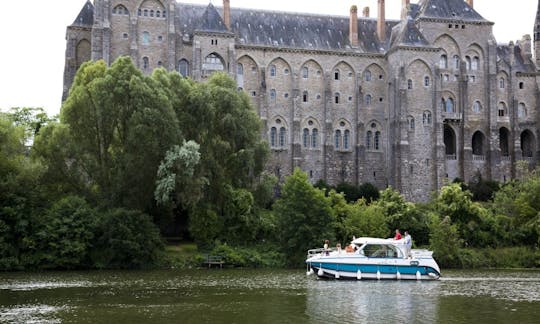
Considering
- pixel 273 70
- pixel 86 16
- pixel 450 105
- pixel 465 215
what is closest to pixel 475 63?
pixel 450 105

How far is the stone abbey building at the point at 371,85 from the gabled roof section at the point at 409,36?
5.6 inches

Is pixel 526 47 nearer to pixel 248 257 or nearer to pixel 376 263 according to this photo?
pixel 248 257

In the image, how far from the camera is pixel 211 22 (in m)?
76.6

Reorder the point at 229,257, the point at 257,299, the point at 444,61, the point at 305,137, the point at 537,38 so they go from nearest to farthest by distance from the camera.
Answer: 1. the point at 257,299
2. the point at 229,257
3. the point at 305,137
4. the point at 444,61
5. the point at 537,38

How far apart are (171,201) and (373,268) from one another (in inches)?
647

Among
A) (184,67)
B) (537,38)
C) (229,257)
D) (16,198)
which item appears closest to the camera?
(16,198)

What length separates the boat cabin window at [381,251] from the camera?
138ft

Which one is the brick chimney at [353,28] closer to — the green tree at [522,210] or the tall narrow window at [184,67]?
the tall narrow window at [184,67]

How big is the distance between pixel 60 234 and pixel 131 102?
9.90 meters

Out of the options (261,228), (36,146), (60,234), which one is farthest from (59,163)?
(261,228)

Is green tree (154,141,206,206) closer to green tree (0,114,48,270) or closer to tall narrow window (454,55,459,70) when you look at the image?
green tree (0,114,48,270)

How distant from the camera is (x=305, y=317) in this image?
25.8m

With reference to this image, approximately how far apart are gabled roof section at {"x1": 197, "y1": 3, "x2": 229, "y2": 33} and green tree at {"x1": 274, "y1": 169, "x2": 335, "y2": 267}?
2786 cm

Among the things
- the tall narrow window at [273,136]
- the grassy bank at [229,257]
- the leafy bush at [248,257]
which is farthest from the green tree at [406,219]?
the tall narrow window at [273,136]
